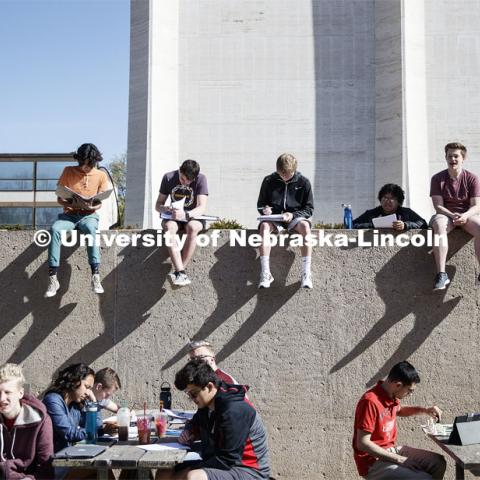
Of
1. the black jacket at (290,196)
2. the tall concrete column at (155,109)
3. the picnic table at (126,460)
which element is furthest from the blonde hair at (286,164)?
the tall concrete column at (155,109)

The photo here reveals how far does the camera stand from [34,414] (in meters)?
5.35

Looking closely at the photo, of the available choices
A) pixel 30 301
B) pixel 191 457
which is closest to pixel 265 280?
pixel 30 301

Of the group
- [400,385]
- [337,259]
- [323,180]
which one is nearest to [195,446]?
[400,385]

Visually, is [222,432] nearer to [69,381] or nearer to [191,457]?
[191,457]

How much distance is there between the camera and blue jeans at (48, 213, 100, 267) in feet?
25.8

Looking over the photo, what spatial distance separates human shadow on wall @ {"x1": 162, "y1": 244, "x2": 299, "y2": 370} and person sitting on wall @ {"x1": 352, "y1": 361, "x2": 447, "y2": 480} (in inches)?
88.5

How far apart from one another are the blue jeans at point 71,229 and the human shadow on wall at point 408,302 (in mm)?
2765

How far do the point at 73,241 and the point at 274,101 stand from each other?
24.3 feet

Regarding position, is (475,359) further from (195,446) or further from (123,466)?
(123,466)

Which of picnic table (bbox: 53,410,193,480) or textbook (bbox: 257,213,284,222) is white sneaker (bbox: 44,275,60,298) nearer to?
textbook (bbox: 257,213,284,222)

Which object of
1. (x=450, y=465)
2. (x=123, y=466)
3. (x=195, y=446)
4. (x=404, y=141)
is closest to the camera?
(x=123, y=466)

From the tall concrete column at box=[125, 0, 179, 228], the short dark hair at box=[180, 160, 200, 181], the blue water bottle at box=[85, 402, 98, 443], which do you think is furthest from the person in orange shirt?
the tall concrete column at box=[125, 0, 179, 228]

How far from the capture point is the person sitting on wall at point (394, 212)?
8.05 m

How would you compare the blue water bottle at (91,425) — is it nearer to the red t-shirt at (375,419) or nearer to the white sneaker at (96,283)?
the red t-shirt at (375,419)
